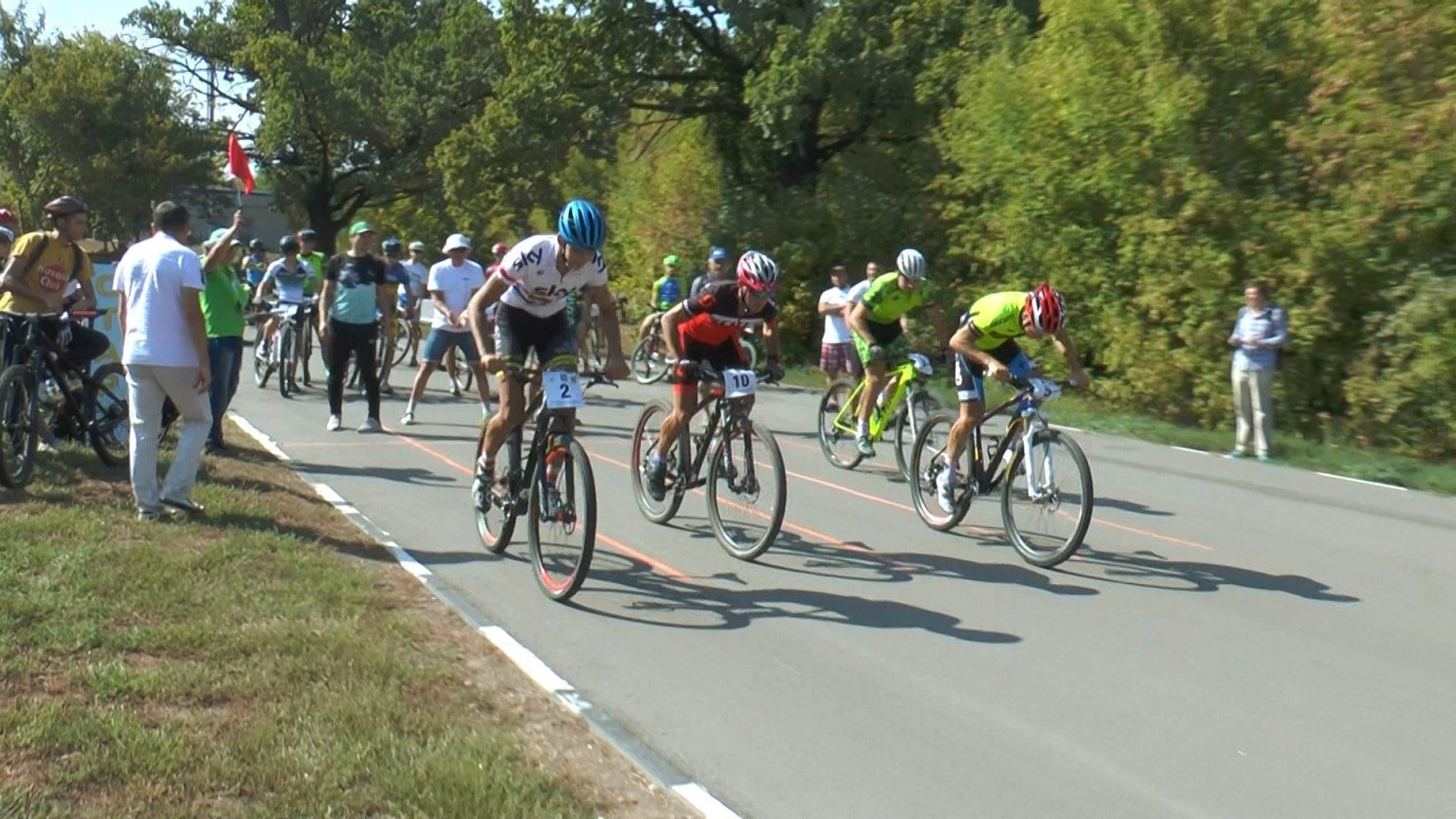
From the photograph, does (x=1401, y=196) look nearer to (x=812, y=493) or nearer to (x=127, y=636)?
(x=812, y=493)

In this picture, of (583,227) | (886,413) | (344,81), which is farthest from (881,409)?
(344,81)

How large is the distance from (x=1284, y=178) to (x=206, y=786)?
16.3 meters

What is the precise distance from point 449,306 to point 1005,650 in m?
9.93

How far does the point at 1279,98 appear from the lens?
61.4 ft

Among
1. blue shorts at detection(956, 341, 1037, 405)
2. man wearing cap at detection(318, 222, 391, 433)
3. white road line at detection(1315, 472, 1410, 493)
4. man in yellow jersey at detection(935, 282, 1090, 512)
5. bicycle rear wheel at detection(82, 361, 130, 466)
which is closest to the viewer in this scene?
man in yellow jersey at detection(935, 282, 1090, 512)

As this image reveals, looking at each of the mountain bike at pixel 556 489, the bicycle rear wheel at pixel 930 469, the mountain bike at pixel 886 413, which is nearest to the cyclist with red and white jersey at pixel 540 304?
the mountain bike at pixel 556 489

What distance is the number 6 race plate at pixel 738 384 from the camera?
909cm

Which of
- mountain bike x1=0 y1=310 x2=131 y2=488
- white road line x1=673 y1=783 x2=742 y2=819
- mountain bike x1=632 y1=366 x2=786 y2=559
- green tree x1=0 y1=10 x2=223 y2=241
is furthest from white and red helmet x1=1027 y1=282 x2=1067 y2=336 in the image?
green tree x1=0 y1=10 x2=223 y2=241

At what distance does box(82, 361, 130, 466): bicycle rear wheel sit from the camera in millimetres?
10711

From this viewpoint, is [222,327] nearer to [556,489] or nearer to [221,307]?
[221,307]

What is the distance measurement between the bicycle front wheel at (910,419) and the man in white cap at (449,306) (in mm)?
5045

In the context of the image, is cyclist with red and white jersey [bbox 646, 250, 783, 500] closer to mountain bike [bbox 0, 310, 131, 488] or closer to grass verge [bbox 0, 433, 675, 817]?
grass verge [bbox 0, 433, 675, 817]

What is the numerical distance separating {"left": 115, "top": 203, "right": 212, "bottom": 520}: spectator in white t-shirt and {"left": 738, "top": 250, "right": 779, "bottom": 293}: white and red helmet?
10.5 ft

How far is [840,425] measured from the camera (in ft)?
43.5
